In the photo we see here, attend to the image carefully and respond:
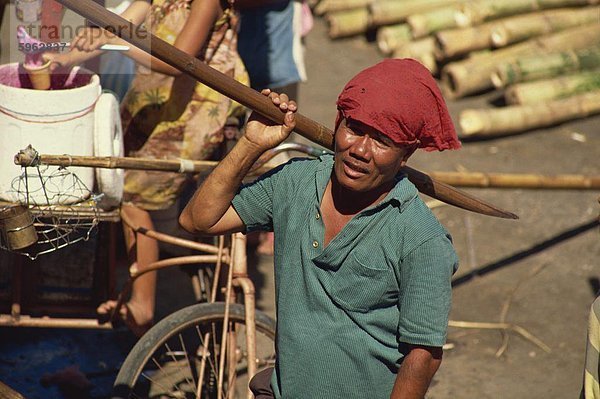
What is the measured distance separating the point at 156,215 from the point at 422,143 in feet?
8.66

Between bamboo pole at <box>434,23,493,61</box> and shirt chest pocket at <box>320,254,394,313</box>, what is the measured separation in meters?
6.12

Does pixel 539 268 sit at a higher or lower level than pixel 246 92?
lower

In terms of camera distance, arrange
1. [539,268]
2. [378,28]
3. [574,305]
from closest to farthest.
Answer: [574,305], [539,268], [378,28]

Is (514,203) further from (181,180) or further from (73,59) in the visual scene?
(73,59)

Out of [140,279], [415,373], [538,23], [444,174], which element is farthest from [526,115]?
[415,373]

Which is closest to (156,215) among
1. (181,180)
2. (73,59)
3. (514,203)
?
(181,180)

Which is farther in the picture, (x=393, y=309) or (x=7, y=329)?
(x=7, y=329)

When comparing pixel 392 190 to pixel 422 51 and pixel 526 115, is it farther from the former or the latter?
pixel 422 51

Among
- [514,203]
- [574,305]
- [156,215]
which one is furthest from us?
[514,203]

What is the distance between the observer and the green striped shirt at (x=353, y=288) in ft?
9.55

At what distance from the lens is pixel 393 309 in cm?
301

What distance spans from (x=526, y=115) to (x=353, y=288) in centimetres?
552

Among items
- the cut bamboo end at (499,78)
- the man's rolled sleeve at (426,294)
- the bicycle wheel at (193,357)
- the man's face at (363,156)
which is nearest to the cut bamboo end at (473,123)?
the cut bamboo end at (499,78)

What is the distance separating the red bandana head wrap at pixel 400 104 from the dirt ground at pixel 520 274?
8.37 feet
